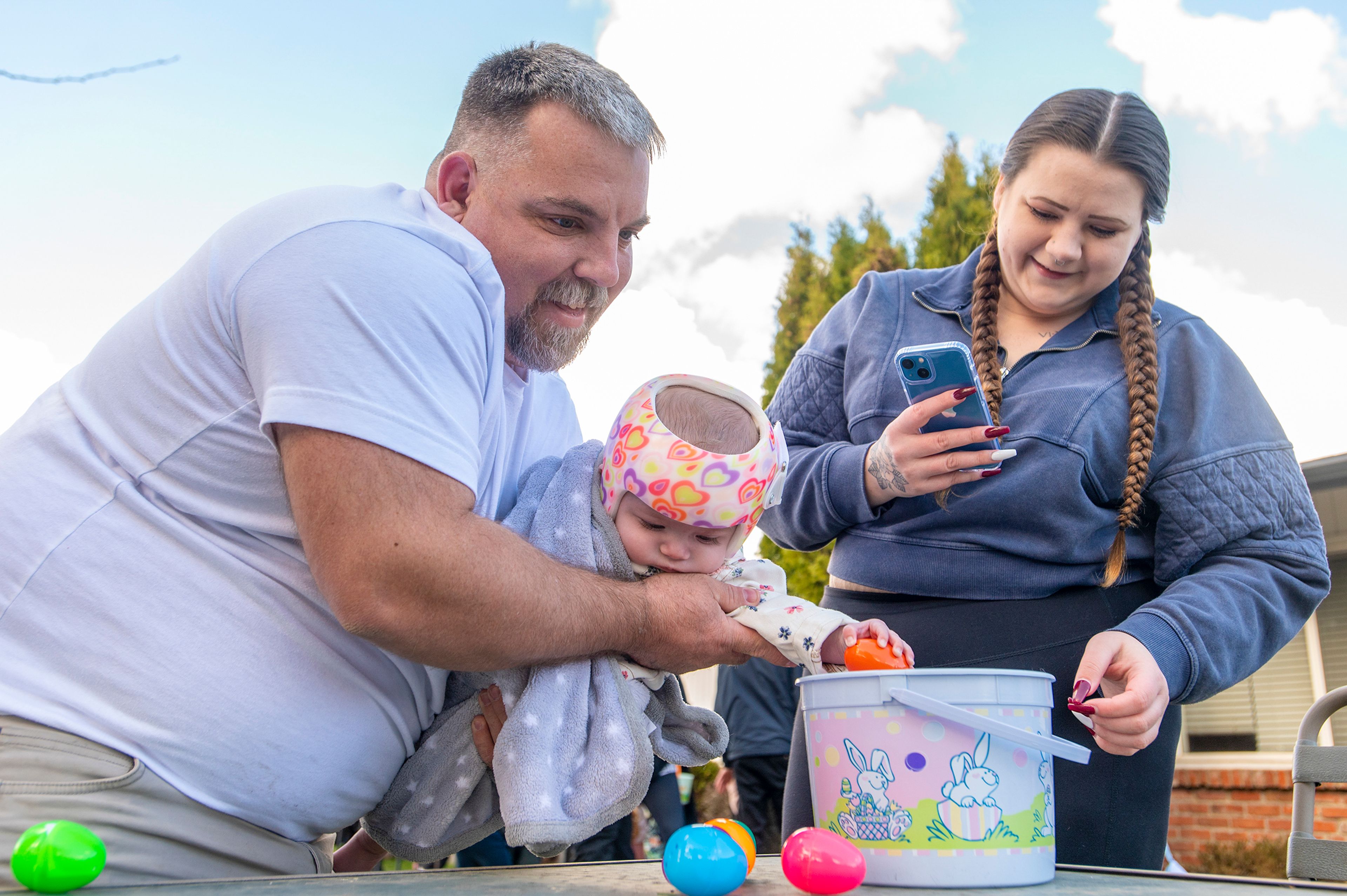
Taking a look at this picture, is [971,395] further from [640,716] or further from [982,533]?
[640,716]

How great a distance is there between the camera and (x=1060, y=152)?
6.75 ft

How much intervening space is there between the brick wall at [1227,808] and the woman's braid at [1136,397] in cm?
674

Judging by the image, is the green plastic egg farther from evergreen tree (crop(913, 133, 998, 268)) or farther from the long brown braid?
evergreen tree (crop(913, 133, 998, 268))

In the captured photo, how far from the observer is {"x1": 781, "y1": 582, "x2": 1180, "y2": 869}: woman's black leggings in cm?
182

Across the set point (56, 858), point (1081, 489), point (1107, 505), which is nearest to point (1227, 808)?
point (1107, 505)

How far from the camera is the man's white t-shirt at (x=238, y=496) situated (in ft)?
4.55

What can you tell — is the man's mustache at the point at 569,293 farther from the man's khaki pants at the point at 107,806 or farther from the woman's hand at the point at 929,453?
the man's khaki pants at the point at 107,806

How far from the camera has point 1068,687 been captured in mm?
1893

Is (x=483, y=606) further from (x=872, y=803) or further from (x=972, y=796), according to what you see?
(x=972, y=796)

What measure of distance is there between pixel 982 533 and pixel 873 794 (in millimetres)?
821

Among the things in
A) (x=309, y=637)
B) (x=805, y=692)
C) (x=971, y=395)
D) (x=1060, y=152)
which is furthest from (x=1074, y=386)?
(x=309, y=637)

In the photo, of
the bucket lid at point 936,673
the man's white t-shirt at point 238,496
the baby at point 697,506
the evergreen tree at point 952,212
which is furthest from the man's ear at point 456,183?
the evergreen tree at point 952,212

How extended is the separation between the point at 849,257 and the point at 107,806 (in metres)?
9.65

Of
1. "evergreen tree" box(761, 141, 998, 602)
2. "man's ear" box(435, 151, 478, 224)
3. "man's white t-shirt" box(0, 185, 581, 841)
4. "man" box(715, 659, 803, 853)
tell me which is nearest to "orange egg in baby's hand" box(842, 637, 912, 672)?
"man's white t-shirt" box(0, 185, 581, 841)
